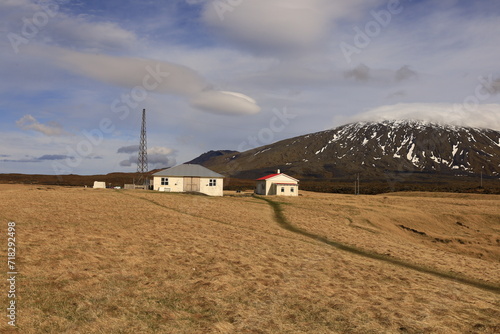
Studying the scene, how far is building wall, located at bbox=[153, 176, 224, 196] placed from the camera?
57.4 m

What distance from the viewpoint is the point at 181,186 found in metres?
58.1

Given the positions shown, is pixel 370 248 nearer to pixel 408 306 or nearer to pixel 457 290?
pixel 457 290

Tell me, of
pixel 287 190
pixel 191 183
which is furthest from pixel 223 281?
pixel 287 190

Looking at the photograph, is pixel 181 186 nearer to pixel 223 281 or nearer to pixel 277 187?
pixel 277 187

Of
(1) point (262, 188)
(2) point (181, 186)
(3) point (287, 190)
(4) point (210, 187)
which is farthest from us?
(1) point (262, 188)

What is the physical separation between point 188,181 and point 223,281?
46.9 m

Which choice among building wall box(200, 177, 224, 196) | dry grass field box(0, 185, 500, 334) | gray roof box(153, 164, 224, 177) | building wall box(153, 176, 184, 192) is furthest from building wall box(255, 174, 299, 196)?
dry grass field box(0, 185, 500, 334)

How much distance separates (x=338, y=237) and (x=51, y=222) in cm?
1882

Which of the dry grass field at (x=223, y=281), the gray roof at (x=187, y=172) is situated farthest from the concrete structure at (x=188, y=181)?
the dry grass field at (x=223, y=281)

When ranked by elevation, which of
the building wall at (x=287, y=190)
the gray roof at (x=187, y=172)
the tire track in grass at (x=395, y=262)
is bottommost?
the tire track in grass at (x=395, y=262)

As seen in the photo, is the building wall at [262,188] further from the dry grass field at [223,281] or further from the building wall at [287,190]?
the dry grass field at [223,281]

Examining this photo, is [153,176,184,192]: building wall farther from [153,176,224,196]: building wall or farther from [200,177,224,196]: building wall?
[200,177,224,196]: building wall

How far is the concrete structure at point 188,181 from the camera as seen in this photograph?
5759cm

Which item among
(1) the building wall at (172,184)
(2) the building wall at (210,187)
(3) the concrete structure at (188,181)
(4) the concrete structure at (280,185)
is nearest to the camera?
(1) the building wall at (172,184)
